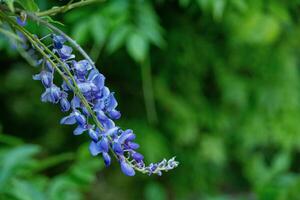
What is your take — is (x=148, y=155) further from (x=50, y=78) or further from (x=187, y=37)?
(x=50, y=78)

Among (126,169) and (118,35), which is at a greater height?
(118,35)

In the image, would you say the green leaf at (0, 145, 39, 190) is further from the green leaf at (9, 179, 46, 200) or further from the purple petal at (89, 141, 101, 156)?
the purple petal at (89, 141, 101, 156)

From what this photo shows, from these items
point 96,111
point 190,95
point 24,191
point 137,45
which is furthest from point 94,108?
point 190,95

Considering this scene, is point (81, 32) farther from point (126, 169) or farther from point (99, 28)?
point (126, 169)

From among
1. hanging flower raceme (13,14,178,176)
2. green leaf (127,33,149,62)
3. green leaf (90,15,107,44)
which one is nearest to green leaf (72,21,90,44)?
green leaf (90,15,107,44)

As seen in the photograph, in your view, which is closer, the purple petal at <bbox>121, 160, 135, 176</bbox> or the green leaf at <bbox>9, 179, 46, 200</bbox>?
the purple petal at <bbox>121, 160, 135, 176</bbox>

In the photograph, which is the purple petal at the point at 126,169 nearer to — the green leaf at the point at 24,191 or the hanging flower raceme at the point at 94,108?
the hanging flower raceme at the point at 94,108

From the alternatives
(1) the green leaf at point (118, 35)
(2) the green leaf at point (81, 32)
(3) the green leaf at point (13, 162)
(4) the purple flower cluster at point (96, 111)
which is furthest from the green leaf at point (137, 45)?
(4) the purple flower cluster at point (96, 111)

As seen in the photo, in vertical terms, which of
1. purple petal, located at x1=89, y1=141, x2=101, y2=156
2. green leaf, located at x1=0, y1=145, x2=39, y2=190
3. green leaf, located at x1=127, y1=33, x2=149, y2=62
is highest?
green leaf, located at x1=127, y1=33, x2=149, y2=62
